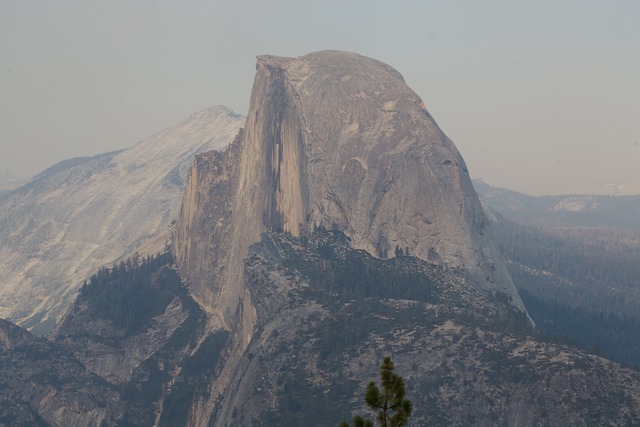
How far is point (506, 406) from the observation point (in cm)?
16588

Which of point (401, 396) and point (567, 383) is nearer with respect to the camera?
point (401, 396)

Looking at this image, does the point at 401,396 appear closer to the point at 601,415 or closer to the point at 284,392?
the point at 601,415

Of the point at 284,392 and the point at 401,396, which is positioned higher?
the point at 401,396

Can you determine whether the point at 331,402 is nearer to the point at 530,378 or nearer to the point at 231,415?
the point at 231,415

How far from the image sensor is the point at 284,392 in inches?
7313

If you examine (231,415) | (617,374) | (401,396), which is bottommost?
(231,415)

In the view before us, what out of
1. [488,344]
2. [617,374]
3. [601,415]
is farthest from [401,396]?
[488,344]

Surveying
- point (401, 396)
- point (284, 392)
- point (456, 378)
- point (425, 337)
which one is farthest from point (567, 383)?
point (401, 396)

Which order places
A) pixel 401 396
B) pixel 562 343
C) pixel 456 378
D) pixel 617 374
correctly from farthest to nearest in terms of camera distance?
1. pixel 562 343
2. pixel 456 378
3. pixel 617 374
4. pixel 401 396

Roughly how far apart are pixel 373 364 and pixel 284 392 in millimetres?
15513

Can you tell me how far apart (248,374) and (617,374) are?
66114mm

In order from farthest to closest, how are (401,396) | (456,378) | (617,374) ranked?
(456,378)
(617,374)
(401,396)

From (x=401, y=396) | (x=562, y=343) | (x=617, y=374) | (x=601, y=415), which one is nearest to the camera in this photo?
(x=401, y=396)

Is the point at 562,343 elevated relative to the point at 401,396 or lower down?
lower down
